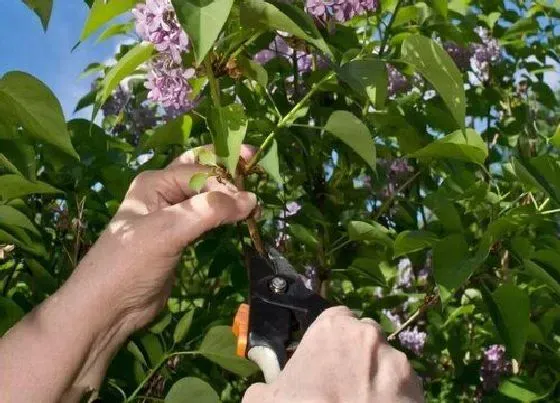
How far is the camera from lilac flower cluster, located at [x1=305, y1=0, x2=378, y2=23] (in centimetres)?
138

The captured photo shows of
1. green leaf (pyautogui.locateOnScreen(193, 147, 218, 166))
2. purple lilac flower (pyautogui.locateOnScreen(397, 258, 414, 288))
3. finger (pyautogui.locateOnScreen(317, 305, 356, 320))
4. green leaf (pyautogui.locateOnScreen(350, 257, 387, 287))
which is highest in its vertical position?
green leaf (pyautogui.locateOnScreen(193, 147, 218, 166))

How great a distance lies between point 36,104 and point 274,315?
0.40 meters

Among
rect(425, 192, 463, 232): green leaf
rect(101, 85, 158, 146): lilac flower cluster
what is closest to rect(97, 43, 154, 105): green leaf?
rect(425, 192, 463, 232): green leaf

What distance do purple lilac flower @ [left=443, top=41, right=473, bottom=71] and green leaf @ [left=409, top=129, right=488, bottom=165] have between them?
113cm

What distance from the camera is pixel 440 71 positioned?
4.36 ft

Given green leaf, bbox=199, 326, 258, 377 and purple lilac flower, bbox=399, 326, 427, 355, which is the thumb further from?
purple lilac flower, bbox=399, 326, 427, 355

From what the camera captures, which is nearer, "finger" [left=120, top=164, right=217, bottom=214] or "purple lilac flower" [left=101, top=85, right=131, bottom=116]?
"finger" [left=120, top=164, right=217, bottom=214]

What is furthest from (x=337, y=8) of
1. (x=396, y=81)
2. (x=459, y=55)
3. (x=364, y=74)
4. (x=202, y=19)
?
(x=459, y=55)

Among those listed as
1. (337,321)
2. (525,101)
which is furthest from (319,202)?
(525,101)

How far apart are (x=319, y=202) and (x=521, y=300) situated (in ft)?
1.80

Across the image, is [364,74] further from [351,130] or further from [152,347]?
[152,347]

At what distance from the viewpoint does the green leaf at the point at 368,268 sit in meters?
1.96

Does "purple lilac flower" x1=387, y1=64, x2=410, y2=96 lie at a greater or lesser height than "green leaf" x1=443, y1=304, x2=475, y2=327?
greater

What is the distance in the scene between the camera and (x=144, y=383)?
174cm
